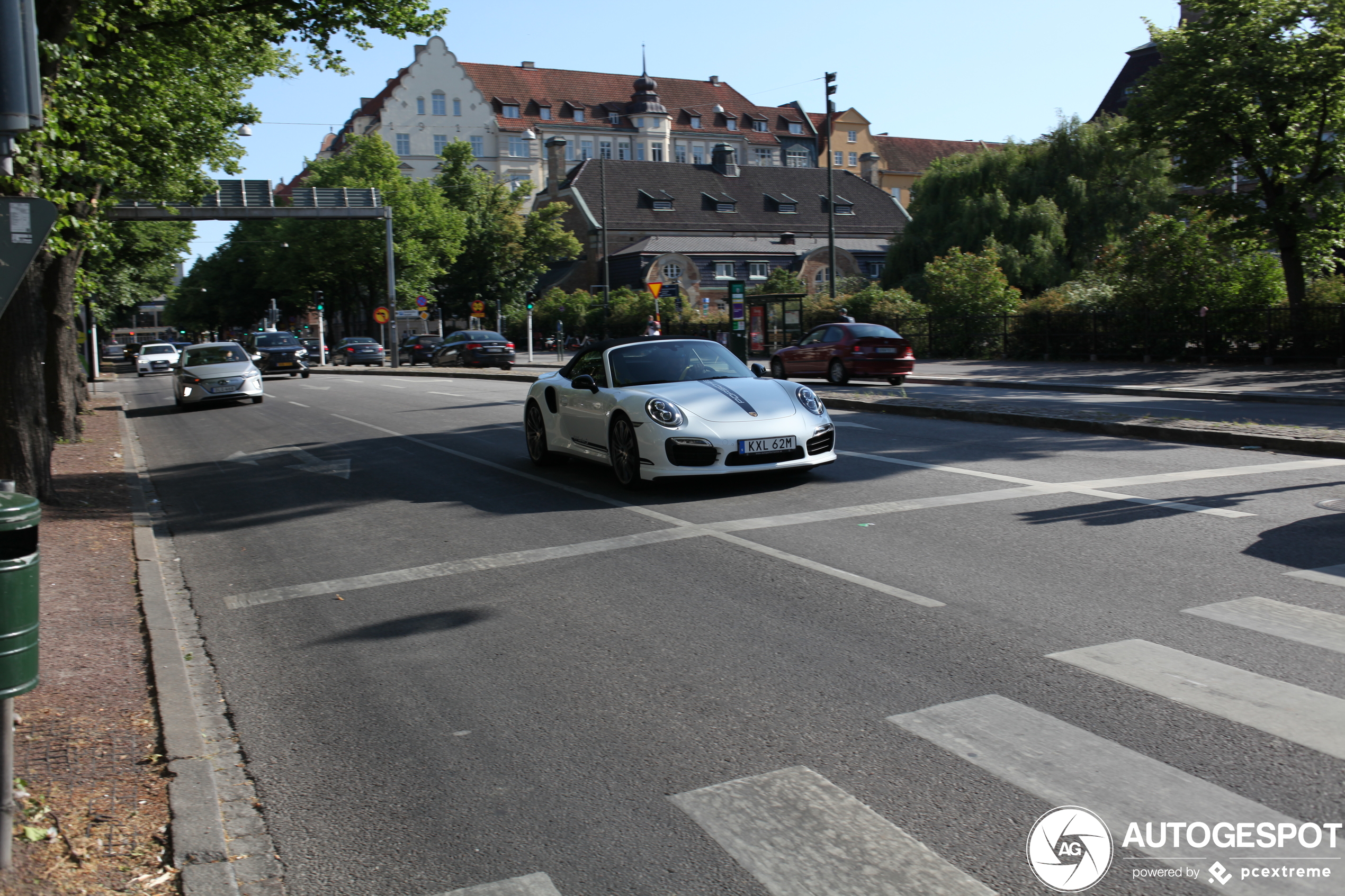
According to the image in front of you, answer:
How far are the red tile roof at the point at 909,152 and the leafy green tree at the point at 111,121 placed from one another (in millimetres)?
102464

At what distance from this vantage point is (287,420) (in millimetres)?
21094

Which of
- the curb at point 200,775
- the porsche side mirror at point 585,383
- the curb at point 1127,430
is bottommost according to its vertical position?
the curb at point 200,775

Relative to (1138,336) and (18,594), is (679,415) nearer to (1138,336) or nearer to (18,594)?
(18,594)

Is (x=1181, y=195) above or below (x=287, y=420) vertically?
above

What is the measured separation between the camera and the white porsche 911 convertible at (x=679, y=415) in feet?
32.2

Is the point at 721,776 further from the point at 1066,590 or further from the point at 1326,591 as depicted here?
the point at 1326,591

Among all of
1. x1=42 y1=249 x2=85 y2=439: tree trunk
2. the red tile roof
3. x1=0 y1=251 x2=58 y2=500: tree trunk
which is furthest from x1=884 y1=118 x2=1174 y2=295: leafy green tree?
the red tile roof

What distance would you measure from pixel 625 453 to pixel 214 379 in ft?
61.5

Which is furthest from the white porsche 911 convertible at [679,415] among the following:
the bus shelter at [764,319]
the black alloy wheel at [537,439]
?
the bus shelter at [764,319]

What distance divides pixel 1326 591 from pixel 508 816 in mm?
4574

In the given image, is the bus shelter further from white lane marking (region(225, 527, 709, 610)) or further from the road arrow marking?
white lane marking (region(225, 527, 709, 610))

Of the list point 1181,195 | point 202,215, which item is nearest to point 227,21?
point 1181,195

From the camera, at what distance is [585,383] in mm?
11227

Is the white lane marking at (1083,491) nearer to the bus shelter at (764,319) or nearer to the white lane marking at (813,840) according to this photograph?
the white lane marking at (813,840)
